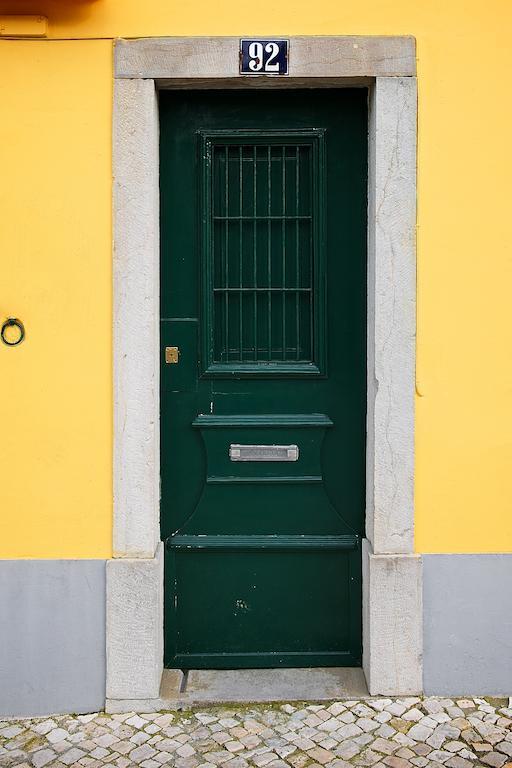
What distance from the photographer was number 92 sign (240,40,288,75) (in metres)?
3.86

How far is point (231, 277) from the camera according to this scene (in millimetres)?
4215

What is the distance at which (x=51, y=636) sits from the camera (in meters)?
3.98

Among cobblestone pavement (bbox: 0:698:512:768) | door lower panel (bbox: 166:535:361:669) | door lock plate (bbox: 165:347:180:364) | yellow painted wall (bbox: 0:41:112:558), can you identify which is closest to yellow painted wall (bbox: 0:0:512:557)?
yellow painted wall (bbox: 0:41:112:558)

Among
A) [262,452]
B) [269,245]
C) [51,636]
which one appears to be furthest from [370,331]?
[51,636]

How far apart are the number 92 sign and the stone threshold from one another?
118 inches

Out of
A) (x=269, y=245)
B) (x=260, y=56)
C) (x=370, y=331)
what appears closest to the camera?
(x=260, y=56)

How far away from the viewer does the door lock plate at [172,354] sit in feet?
13.8

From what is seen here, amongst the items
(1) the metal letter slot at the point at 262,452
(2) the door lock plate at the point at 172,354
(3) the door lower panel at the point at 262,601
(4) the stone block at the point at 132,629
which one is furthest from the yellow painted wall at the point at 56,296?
(1) the metal letter slot at the point at 262,452

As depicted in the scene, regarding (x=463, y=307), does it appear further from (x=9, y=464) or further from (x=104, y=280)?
(x=9, y=464)

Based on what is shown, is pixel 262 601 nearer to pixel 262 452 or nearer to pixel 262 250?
pixel 262 452

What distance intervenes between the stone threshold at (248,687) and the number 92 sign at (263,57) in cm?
300

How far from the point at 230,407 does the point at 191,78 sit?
1.62 meters

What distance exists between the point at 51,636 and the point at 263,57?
2.96 metres

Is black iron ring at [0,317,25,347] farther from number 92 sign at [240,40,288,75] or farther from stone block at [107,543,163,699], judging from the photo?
number 92 sign at [240,40,288,75]
